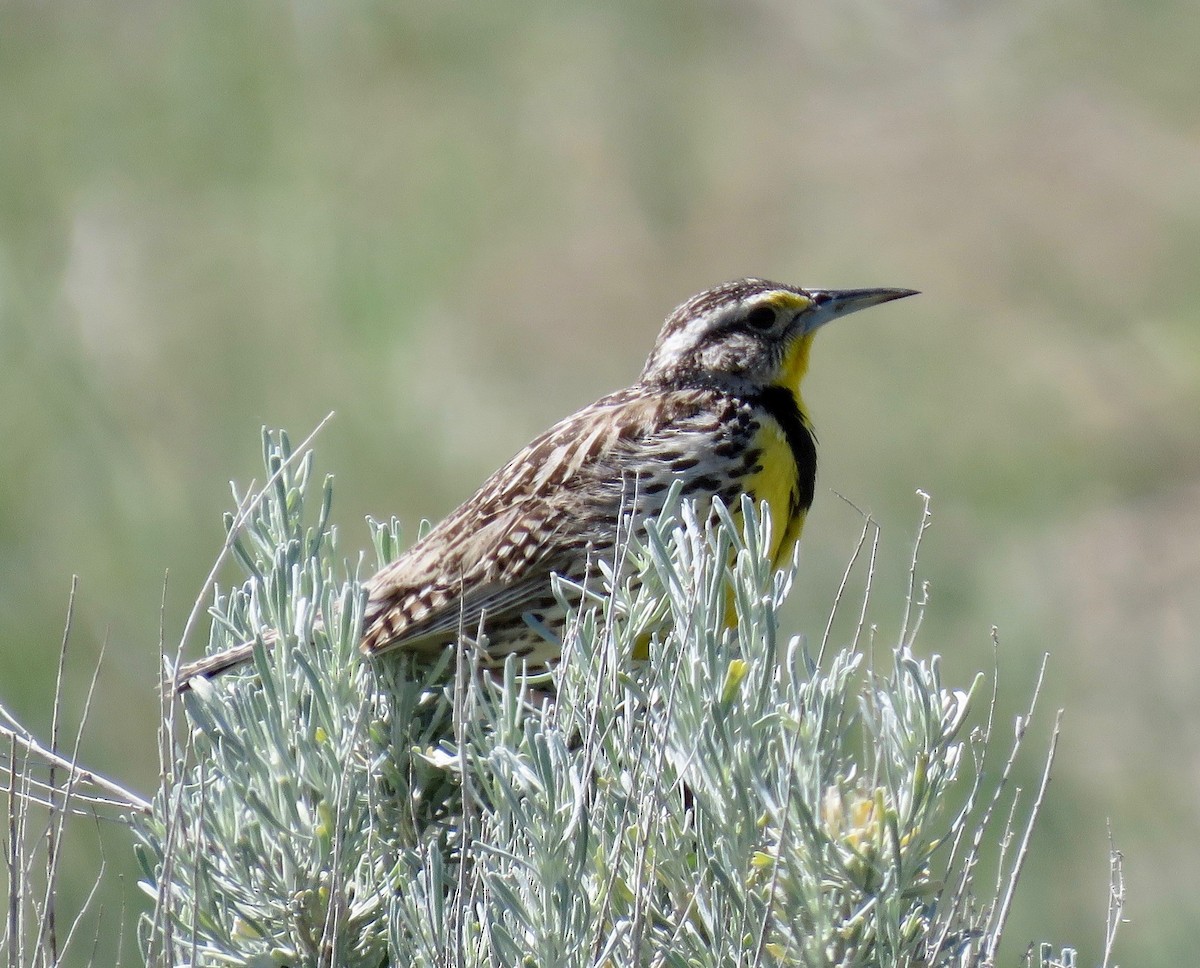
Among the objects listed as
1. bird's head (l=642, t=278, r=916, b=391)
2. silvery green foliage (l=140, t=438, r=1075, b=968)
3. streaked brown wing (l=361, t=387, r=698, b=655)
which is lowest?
silvery green foliage (l=140, t=438, r=1075, b=968)

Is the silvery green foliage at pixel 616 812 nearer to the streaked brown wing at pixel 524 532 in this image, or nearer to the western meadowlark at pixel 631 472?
the western meadowlark at pixel 631 472

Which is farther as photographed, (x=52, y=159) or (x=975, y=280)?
(x=975, y=280)

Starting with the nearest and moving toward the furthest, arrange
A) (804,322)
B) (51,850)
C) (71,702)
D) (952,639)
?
1. (51,850)
2. (804,322)
3. (71,702)
4. (952,639)

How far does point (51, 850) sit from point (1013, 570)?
667 centimetres

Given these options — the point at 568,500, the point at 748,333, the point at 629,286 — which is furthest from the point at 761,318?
the point at 629,286

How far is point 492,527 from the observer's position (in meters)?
2.72

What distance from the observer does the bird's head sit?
313cm

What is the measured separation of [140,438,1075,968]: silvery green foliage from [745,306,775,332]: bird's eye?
4.04ft

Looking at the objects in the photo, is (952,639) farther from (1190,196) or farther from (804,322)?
(1190,196)

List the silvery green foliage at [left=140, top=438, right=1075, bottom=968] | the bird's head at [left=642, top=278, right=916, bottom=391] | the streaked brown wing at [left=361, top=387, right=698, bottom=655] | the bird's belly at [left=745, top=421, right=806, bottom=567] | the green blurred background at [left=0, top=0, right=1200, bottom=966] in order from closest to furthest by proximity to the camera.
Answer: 1. the silvery green foliage at [left=140, top=438, right=1075, bottom=968]
2. the streaked brown wing at [left=361, top=387, right=698, bottom=655]
3. the bird's belly at [left=745, top=421, right=806, bottom=567]
4. the bird's head at [left=642, top=278, right=916, bottom=391]
5. the green blurred background at [left=0, top=0, right=1200, bottom=966]

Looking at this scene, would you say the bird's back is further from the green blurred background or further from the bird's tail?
the green blurred background

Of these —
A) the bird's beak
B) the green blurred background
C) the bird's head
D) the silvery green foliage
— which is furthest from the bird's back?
the green blurred background

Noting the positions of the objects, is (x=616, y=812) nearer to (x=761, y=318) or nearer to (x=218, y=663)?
(x=218, y=663)

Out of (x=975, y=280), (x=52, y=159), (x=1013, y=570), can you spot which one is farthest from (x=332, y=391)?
(x=975, y=280)
